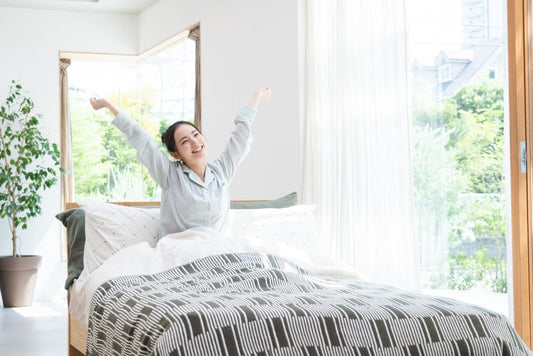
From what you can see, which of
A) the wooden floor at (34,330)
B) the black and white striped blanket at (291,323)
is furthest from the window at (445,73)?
the wooden floor at (34,330)

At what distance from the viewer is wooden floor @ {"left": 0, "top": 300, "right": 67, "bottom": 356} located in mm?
4297

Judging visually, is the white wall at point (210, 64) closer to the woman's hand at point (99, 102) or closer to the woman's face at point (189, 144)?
the woman's face at point (189, 144)

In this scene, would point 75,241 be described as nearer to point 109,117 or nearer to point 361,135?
point 361,135

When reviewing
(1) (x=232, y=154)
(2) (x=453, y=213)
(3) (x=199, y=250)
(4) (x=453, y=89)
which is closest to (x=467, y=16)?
(4) (x=453, y=89)

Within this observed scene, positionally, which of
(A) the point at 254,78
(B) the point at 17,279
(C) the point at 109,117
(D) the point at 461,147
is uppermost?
(C) the point at 109,117

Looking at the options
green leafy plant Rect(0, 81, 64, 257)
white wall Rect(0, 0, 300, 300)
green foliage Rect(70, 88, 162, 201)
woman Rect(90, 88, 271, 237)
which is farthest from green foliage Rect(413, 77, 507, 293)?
green foliage Rect(70, 88, 162, 201)

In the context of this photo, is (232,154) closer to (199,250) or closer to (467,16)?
(199,250)

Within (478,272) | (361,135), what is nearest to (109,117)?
(361,135)

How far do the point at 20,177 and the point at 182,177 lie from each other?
415cm

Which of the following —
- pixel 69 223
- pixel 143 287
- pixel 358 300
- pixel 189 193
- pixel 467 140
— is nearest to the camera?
pixel 358 300

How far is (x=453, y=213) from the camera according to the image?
12.2 ft

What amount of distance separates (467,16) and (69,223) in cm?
225

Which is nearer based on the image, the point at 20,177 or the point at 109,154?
the point at 20,177

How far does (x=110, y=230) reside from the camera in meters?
3.01
